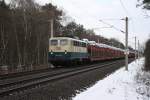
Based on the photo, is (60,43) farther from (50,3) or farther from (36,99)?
(50,3)

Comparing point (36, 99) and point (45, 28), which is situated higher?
point (45, 28)

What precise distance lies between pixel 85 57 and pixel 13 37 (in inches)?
527

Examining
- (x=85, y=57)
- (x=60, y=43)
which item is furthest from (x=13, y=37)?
(x=60, y=43)

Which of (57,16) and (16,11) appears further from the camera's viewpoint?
(57,16)

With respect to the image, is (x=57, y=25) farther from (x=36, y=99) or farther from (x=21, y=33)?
(x=36, y=99)

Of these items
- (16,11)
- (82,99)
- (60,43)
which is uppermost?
(16,11)

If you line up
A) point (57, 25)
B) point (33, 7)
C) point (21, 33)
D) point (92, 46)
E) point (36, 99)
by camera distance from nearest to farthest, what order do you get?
point (36, 99)
point (92, 46)
point (21, 33)
point (33, 7)
point (57, 25)

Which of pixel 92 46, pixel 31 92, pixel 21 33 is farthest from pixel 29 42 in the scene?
pixel 31 92

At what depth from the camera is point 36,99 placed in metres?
13.6

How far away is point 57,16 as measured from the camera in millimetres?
77688

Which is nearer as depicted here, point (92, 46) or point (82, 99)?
point (82, 99)

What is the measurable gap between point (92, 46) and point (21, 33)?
1143cm

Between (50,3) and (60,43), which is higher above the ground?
(50,3)

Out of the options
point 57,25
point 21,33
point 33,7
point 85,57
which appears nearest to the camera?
point 85,57
